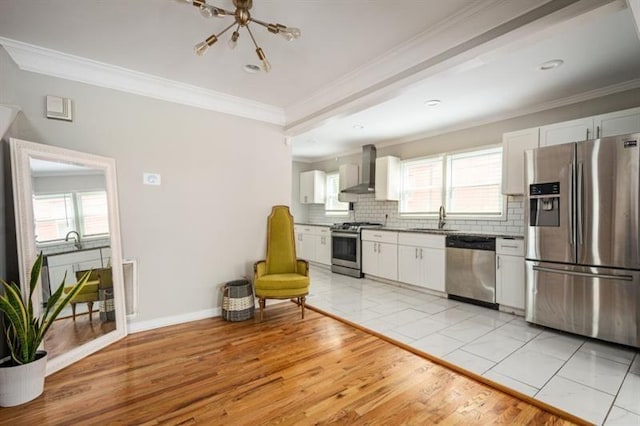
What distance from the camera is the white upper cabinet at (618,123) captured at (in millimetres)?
2830

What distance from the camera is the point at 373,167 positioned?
5.77 meters

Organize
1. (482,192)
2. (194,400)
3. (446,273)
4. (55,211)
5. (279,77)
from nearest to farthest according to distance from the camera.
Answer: (194,400), (55,211), (279,77), (446,273), (482,192)

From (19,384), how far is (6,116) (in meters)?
1.93

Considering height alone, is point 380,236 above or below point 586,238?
below

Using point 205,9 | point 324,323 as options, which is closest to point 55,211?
Result: point 205,9

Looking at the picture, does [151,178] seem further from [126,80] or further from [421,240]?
[421,240]

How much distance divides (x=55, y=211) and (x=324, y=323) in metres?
2.68

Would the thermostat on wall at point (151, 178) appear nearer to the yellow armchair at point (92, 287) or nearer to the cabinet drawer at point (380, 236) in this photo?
the yellow armchair at point (92, 287)

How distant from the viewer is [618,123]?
2.91m

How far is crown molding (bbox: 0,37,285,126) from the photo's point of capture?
2.47m

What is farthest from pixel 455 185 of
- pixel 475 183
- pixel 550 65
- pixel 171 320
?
pixel 171 320

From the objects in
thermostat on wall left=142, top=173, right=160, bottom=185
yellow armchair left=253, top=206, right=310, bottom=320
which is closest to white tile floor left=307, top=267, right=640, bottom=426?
yellow armchair left=253, top=206, right=310, bottom=320

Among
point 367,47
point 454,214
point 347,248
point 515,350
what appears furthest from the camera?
point 347,248

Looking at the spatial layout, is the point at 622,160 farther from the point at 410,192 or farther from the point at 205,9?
the point at 205,9
